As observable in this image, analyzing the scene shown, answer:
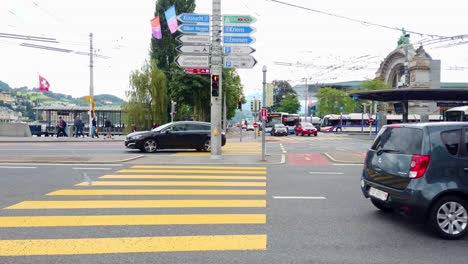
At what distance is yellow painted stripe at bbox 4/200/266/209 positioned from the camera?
24.0 ft

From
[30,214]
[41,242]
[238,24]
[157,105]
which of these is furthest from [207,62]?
[157,105]

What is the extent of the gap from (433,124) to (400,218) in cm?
180

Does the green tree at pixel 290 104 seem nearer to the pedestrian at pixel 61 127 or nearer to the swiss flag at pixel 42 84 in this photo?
the swiss flag at pixel 42 84

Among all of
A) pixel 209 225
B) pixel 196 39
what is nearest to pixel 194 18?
pixel 196 39

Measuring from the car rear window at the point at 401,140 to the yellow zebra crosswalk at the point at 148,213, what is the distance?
236 centimetres

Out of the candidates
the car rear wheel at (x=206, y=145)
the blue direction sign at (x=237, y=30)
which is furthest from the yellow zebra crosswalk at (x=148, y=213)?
the car rear wheel at (x=206, y=145)

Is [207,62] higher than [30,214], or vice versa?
[207,62]

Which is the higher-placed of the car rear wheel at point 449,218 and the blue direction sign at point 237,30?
the blue direction sign at point 237,30

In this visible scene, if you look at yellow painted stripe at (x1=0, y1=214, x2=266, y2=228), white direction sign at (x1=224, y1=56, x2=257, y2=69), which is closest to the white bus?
white direction sign at (x1=224, y1=56, x2=257, y2=69)

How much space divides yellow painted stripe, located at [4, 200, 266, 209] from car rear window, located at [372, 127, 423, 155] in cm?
250

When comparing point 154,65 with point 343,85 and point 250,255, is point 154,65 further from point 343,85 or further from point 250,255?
point 343,85

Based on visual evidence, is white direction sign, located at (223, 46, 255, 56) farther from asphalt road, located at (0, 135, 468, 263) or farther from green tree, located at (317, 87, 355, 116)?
green tree, located at (317, 87, 355, 116)

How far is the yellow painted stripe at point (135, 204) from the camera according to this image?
733cm

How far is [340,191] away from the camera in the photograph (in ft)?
30.6
